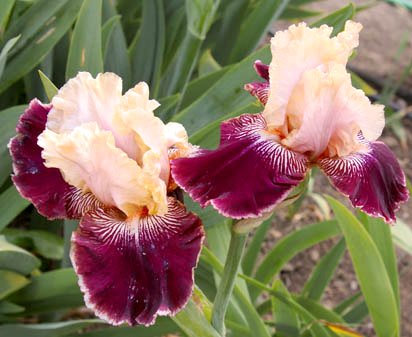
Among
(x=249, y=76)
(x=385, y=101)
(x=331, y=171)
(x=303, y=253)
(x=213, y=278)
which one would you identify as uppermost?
(x=331, y=171)

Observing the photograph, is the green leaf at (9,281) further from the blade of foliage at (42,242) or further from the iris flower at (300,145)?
the iris flower at (300,145)

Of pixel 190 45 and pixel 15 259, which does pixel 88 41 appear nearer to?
pixel 190 45

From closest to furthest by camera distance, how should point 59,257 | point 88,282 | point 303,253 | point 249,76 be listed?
point 88,282 < point 249,76 < point 59,257 < point 303,253

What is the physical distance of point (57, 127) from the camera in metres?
0.66

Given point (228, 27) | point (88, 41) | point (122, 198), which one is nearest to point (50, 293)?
point (88, 41)

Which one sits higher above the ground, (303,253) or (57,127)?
(57,127)

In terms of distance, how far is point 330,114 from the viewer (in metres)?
0.65

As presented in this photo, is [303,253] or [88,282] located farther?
[303,253]

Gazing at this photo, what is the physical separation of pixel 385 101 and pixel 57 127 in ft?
4.56

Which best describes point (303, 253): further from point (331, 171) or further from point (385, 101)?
point (331, 171)

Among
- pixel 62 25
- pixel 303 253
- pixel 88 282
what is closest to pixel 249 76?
pixel 62 25

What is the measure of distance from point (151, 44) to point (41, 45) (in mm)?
257

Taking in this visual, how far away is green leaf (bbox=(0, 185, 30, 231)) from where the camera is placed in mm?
1045

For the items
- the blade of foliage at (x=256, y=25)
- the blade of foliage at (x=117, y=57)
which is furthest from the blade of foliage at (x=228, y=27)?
the blade of foliage at (x=117, y=57)
